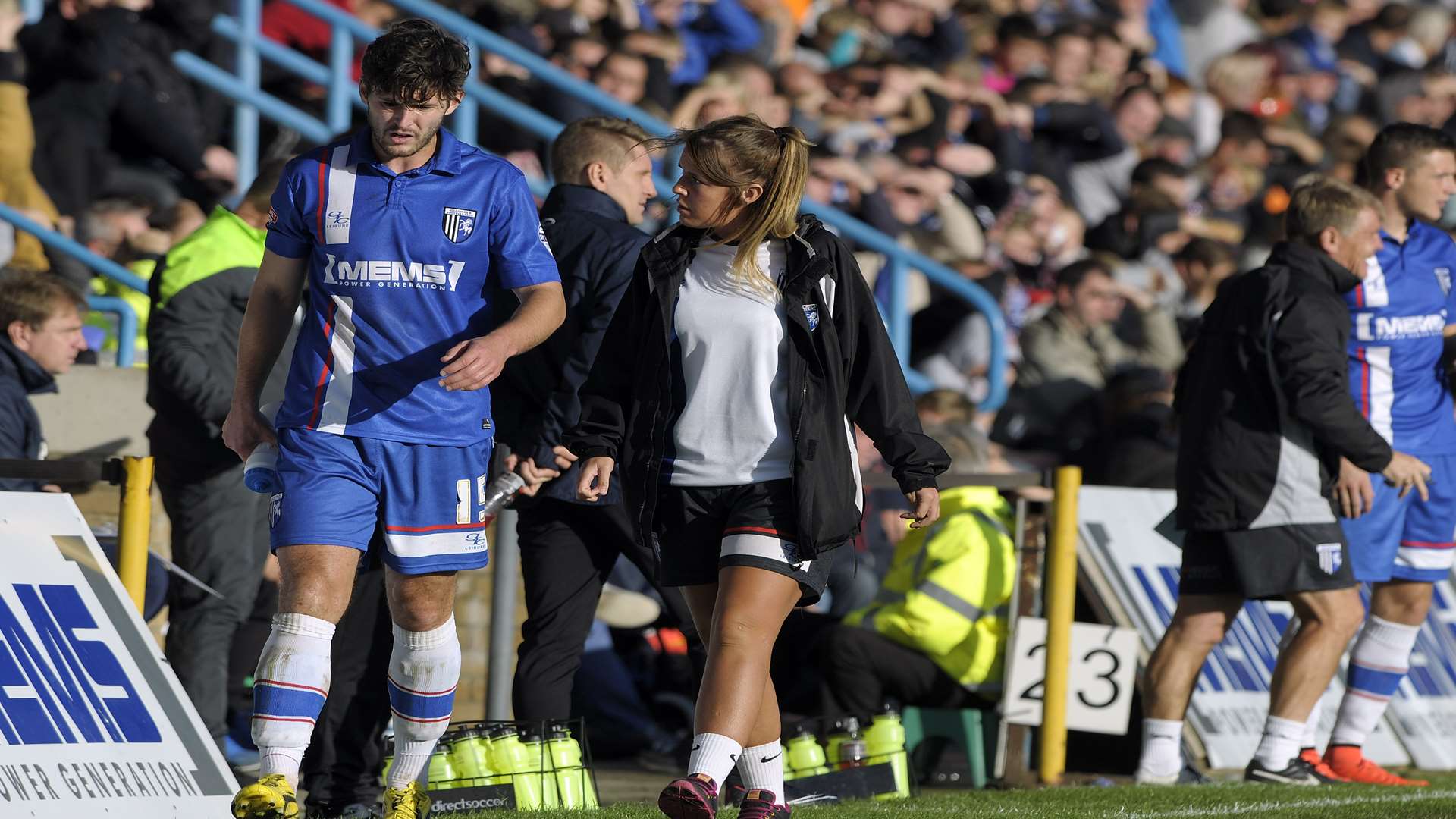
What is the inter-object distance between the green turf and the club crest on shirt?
1.65 m

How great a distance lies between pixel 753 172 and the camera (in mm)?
4887

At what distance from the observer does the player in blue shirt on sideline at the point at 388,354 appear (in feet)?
15.7

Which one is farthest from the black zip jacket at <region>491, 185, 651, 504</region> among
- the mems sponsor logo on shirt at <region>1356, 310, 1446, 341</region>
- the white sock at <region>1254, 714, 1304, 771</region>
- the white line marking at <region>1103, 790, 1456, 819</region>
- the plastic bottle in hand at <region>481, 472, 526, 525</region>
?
the mems sponsor logo on shirt at <region>1356, 310, 1446, 341</region>

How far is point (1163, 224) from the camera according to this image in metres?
14.8

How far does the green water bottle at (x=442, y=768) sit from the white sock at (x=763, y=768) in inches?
50.5

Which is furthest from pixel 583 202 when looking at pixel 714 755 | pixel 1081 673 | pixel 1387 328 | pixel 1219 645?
pixel 1219 645

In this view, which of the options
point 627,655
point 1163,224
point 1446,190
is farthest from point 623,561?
point 1163,224

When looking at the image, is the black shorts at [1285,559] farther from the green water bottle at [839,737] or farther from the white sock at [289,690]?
the white sock at [289,690]

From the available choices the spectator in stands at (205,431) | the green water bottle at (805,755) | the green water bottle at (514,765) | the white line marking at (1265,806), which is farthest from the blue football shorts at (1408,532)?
the spectator in stands at (205,431)

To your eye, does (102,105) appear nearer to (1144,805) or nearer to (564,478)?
(564,478)

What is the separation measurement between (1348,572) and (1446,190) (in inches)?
61.1

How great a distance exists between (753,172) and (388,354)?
1.00 meters

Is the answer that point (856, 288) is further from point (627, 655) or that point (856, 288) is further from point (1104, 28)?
point (1104, 28)

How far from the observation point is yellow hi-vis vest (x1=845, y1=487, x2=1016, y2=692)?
25.5ft
